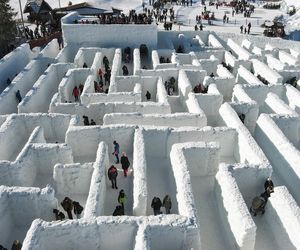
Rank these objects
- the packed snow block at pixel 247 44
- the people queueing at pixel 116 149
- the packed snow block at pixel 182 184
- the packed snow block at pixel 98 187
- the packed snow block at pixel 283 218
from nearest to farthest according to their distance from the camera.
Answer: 1. the packed snow block at pixel 283 218
2. the packed snow block at pixel 182 184
3. the packed snow block at pixel 98 187
4. the people queueing at pixel 116 149
5. the packed snow block at pixel 247 44

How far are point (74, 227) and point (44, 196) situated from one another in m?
2.17

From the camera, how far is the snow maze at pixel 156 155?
38.4 feet

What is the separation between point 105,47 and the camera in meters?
→ 28.8

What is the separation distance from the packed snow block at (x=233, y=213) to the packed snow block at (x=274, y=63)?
1262cm

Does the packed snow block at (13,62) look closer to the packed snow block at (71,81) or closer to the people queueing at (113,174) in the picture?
the packed snow block at (71,81)

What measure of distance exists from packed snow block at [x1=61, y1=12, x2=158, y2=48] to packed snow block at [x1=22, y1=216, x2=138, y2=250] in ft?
63.7

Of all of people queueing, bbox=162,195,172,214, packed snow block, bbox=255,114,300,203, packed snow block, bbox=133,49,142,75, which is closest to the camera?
people queueing, bbox=162,195,172,214

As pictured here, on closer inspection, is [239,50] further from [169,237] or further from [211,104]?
[169,237]

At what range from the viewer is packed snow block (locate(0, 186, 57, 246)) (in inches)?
507

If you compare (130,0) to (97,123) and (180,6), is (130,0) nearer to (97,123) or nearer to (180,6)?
(180,6)

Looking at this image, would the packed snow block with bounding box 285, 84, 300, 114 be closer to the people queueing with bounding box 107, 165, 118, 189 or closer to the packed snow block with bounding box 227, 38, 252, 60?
the packed snow block with bounding box 227, 38, 252, 60

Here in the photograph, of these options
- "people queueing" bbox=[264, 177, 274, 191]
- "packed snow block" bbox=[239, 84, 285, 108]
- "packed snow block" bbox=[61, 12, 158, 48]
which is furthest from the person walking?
"packed snow block" bbox=[61, 12, 158, 48]

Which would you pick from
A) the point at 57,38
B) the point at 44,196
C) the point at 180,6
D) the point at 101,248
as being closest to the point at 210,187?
the point at 101,248

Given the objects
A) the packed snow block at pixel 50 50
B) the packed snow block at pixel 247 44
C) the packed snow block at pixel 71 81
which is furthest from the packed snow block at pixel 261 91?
the packed snow block at pixel 50 50
